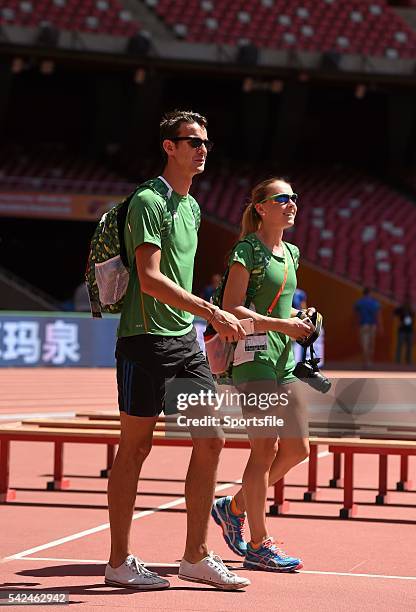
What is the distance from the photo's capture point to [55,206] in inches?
1375

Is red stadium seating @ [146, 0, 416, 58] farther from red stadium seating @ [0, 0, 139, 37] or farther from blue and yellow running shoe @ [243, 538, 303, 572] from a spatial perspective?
blue and yellow running shoe @ [243, 538, 303, 572]

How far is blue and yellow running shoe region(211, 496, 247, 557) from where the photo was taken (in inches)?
271

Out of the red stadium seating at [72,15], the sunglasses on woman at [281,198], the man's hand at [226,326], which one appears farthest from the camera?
the red stadium seating at [72,15]

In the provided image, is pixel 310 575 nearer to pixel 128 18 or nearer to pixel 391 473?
pixel 391 473

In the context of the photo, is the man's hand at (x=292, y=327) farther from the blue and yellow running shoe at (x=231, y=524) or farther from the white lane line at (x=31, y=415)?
the white lane line at (x=31, y=415)

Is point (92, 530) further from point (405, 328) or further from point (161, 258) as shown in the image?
point (405, 328)

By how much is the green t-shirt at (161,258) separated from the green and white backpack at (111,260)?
0.03 metres

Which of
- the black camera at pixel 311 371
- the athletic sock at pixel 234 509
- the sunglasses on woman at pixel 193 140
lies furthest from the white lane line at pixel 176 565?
the sunglasses on woman at pixel 193 140

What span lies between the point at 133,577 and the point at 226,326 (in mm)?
1244

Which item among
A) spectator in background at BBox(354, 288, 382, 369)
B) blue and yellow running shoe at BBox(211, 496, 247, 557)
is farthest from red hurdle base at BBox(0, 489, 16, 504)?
spectator in background at BBox(354, 288, 382, 369)

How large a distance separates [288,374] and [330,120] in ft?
128

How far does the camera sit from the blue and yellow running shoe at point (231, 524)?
271 inches

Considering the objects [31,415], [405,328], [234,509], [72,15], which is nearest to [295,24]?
[72,15]

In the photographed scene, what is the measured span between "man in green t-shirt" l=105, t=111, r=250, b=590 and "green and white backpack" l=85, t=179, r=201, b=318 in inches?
0.9
